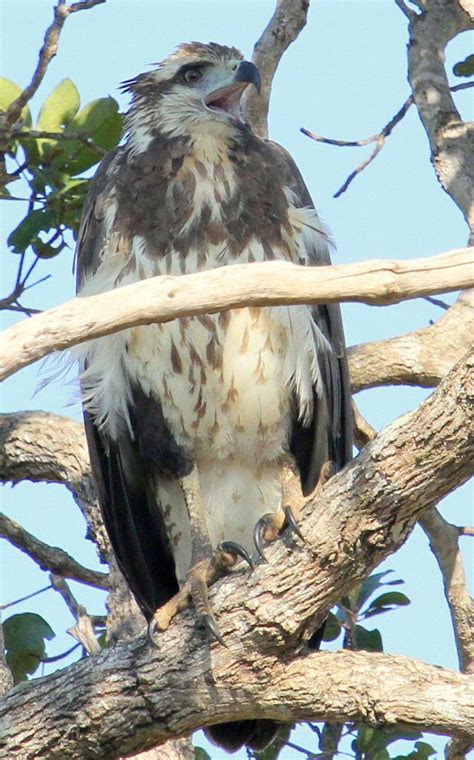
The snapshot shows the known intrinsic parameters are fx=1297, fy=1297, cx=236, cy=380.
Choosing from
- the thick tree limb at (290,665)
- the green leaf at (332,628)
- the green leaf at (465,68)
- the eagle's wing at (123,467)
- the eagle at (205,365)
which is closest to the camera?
the thick tree limb at (290,665)

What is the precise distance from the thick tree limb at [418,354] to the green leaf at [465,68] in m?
1.13

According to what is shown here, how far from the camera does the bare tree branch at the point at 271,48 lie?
239 inches

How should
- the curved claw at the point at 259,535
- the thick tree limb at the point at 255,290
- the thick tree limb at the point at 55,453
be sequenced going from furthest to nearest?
the thick tree limb at the point at 55,453 → the curved claw at the point at 259,535 → the thick tree limb at the point at 255,290

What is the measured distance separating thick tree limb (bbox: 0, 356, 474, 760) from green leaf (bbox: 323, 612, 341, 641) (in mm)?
1122

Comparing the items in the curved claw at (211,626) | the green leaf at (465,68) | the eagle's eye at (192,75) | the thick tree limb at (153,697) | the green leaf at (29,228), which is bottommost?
the thick tree limb at (153,697)

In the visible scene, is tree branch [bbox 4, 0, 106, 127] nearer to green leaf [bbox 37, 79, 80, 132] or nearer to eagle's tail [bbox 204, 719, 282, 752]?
green leaf [bbox 37, 79, 80, 132]

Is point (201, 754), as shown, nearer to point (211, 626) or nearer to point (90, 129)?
point (211, 626)

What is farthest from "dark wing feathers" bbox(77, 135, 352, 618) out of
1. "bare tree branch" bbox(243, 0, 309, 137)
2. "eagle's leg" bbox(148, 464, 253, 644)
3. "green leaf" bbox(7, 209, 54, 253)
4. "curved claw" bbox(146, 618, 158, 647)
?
"bare tree branch" bbox(243, 0, 309, 137)

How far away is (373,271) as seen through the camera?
3.19 m

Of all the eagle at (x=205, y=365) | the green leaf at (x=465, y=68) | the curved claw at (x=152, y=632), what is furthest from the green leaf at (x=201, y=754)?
the green leaf at (x=465, y=68)

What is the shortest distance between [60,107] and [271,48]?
1.17m

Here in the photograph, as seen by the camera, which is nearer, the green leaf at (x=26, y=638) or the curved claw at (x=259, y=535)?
the curved claw at (x=259, y=535)

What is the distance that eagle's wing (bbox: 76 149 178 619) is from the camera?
5102mm

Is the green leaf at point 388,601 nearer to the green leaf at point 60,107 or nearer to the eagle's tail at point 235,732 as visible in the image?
the eagle's tail at point 235,732
